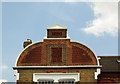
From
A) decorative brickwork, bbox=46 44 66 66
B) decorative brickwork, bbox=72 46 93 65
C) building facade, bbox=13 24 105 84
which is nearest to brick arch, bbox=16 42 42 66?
building facade, bbox=13 24 105 84

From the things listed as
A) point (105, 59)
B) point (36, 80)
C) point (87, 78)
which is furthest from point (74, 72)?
point (105, 59)

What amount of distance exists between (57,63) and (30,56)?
9.96ft

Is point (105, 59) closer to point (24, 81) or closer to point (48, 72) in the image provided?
point (48, 72)

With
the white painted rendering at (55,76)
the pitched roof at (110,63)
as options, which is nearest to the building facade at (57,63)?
the white painted rendering at (55,76)

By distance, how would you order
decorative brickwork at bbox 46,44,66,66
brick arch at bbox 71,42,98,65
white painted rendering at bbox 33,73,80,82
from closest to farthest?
white painted rendering at bbox 33,73,80,82
brick arch at bbox 71,42,98,65
decorative brickwork at bbox 46,44,66,66

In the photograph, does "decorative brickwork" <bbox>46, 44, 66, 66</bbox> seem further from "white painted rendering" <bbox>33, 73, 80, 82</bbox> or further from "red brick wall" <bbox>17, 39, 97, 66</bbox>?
"white painted rendering" <bbox>33, 73, 80, 82</bbox>

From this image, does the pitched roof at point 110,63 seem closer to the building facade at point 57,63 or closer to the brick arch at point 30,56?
the building facade at point 57,63

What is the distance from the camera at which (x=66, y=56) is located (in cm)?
2356

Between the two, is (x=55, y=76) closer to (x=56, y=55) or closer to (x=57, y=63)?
(x=57, y=63)

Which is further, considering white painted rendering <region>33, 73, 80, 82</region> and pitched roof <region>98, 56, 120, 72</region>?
pitched roof <region>98, 56, 120, 72</region>

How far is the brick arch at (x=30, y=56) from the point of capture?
77.4ft

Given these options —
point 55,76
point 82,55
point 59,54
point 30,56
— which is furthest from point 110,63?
point 30,56

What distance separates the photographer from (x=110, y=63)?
91.5 feet

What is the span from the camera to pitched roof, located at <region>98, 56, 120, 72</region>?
25.9 metres
